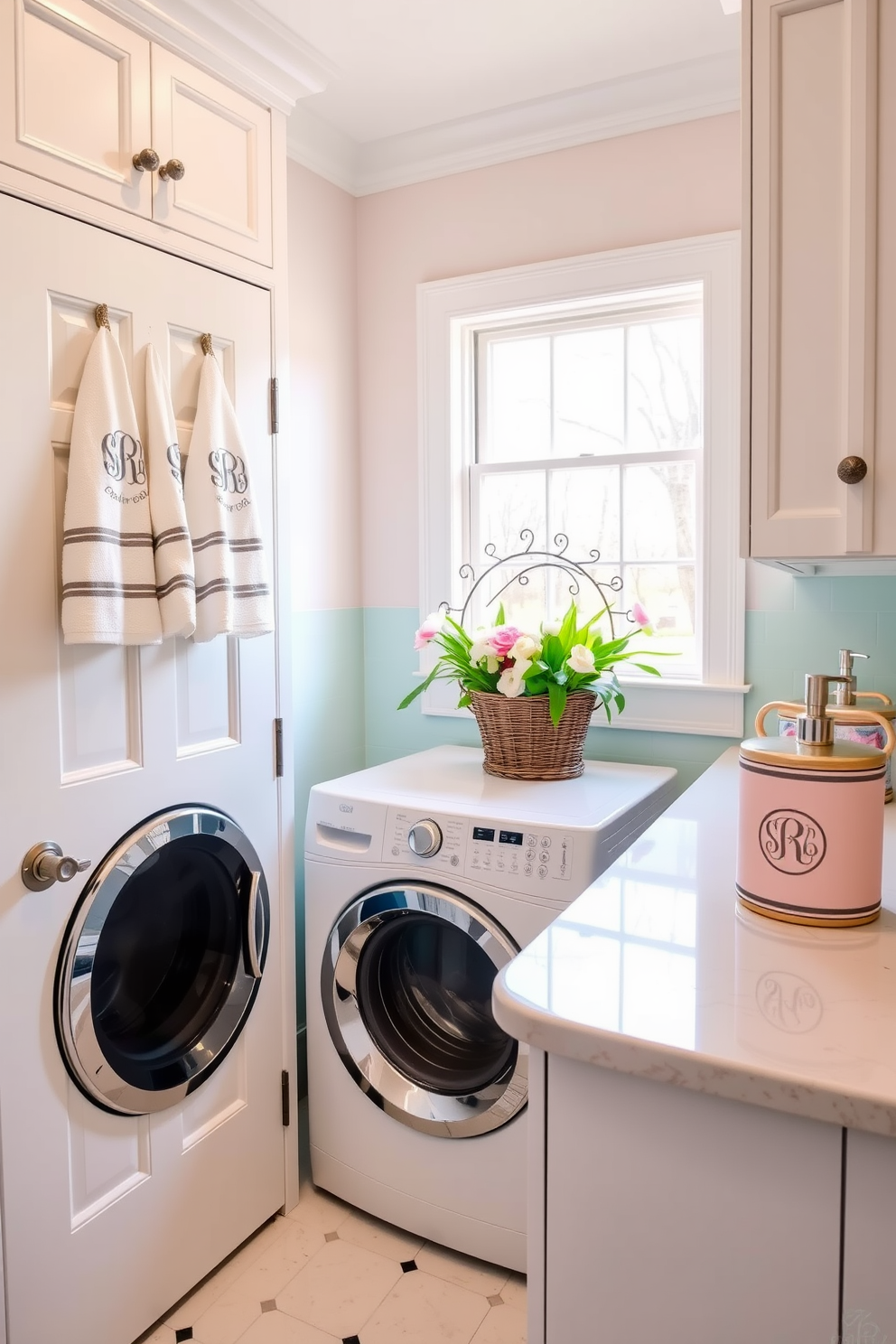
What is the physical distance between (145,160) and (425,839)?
54.1 inches

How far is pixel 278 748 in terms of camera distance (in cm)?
205

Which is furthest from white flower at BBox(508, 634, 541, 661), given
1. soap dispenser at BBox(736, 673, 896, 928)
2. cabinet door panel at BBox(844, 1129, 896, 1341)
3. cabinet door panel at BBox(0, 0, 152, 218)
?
cabinet door panel at BBox(844, 1129, 896, 1341)

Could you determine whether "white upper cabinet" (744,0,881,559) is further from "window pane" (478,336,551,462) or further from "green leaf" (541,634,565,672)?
"window pane" (478,336,551,462)

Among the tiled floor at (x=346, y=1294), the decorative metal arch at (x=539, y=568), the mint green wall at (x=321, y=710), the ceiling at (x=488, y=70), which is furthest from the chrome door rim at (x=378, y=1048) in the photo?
the ceiling at (x=488, y=70)

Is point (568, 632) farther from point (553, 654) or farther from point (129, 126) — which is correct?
point (129, 126)

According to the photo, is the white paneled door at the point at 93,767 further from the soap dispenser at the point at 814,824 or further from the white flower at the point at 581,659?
the soap dispenser at the point at 814,824

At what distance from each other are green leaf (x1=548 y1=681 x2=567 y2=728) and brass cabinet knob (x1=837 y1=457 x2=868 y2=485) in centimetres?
107

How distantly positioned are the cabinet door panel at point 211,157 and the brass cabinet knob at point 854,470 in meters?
1.31

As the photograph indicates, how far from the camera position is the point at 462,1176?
1929 mm

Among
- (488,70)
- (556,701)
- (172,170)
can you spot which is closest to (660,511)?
(556,701)

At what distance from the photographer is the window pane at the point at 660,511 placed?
8.02ft

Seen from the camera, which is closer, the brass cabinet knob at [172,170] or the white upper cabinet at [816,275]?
the white upper cabinet at [816,275]

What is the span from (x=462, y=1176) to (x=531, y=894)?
2.17 feet

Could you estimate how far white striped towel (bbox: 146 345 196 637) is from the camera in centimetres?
164
